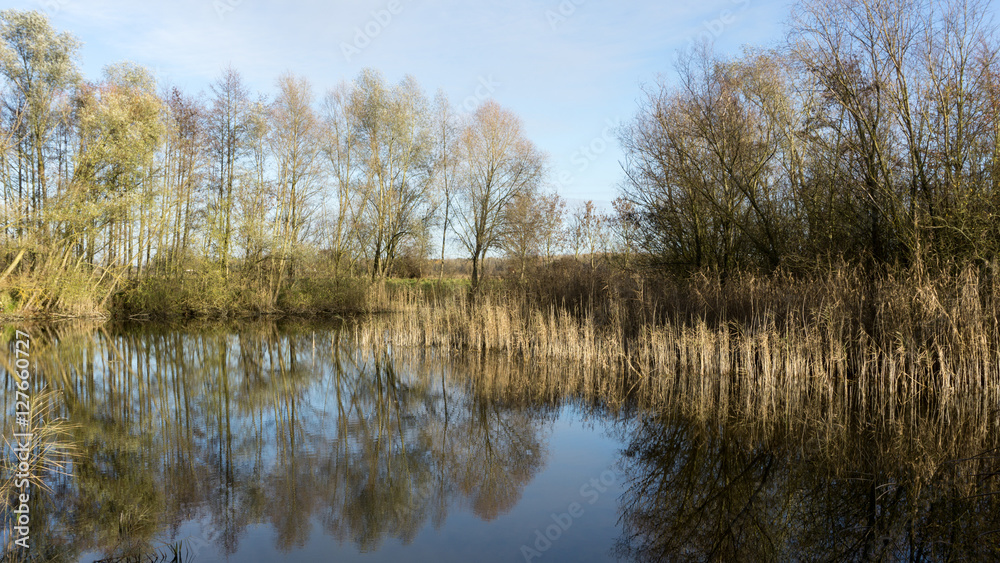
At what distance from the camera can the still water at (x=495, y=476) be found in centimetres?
346

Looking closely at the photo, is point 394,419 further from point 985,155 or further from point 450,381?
point 985,155

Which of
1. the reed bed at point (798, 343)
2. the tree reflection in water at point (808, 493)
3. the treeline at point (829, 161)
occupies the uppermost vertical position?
the treeline at point (829, 161)

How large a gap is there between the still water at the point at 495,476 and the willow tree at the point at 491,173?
16.8 metres

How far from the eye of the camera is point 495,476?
4777 mm

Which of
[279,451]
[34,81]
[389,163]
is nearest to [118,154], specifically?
[34,81]

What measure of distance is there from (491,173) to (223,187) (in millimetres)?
10310

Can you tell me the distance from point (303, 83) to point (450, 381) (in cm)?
1458

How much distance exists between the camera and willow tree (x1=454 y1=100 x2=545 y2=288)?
935 inches

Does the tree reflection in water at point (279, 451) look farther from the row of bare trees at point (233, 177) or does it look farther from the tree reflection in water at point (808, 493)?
the row of bare trees at point (233, 177)

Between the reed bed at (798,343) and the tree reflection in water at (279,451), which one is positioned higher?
the reed bed at (798,343)

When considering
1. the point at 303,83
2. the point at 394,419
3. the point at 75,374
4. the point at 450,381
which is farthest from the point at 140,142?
the point at 394,419

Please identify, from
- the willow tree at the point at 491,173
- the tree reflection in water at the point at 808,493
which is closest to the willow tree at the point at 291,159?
the willow tree at the point at 491,173

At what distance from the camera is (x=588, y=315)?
408 inches

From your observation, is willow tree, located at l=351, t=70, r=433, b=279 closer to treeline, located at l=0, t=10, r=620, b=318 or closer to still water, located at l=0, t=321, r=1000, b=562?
treeline, located at l=0, t=10, r=620, b=318
